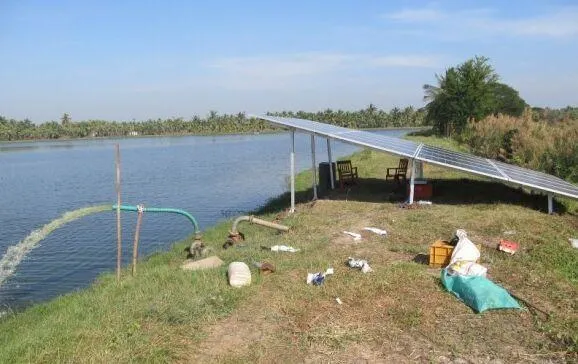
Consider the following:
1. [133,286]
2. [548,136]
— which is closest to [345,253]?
[133,286]

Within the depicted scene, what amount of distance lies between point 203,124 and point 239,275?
137 metres

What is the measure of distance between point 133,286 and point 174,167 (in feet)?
112

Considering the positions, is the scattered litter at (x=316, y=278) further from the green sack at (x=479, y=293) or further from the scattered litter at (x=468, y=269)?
the scattered litter at (x=468, y=269)

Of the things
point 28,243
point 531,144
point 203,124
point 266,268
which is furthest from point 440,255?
point 203,124

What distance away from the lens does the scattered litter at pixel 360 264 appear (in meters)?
8.55

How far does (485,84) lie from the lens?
48781mm

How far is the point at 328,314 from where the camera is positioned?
274 inches

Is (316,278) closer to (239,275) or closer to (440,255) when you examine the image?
(239,275)

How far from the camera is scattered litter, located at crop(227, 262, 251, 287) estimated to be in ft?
26.1

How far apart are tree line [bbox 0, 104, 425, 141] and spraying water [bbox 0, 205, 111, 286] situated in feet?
374

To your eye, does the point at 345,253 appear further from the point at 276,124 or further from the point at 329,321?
the point at 276,124

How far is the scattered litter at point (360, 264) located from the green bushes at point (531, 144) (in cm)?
1373

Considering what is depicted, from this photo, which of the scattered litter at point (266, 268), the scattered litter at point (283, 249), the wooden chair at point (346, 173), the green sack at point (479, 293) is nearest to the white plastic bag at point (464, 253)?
the green sack at point (479, 293)

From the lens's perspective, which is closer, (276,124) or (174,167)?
(276,124)
